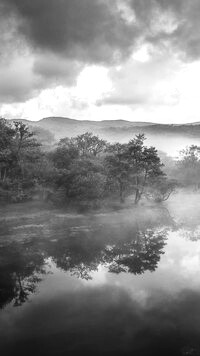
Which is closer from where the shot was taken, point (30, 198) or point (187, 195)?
point (30, 198)

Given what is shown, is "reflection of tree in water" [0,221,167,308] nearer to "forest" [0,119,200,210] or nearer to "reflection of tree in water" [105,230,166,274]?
"reflection of tree in water" [105,230,166,274]

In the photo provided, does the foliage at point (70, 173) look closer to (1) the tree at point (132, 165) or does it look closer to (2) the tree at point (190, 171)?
(1) the tree at point (132, 165)

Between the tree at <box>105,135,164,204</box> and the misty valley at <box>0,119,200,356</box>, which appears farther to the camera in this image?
the tree at <box>105,135,164,204</box>

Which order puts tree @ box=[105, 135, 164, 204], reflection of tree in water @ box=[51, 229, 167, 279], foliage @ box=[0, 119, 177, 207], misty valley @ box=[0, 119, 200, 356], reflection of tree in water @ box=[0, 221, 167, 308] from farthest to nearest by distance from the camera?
tree @ box=[105, 135, 164, 204] → foliage @ box=[0, 119, 177, 207] → reflection of tree in water @ box=[51, 229, 167, 279] → reflection of tree in water @ box=[0, 221, 167, 308] → misty valley @ box=[0, 119, 200, 356]

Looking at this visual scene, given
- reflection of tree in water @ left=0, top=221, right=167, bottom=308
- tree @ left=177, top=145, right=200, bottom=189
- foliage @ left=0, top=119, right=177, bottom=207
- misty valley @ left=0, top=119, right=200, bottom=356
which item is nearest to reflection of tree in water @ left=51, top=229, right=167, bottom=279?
reflection of tree in water @ left=0, top=221, right=167, bottom=308

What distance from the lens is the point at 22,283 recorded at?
24562 mm

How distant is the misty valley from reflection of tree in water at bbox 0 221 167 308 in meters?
0.10

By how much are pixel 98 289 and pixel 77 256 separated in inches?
→ 341

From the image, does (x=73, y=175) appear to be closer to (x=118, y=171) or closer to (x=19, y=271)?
(x=118, y=171)

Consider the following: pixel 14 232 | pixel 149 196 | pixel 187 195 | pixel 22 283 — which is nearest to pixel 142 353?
pixel 22 283

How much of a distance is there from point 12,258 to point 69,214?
2289 centimetres

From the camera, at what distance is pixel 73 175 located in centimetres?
5784

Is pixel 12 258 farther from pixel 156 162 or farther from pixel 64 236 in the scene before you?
pixel 156 162

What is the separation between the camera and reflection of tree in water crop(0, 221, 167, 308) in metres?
24.9
